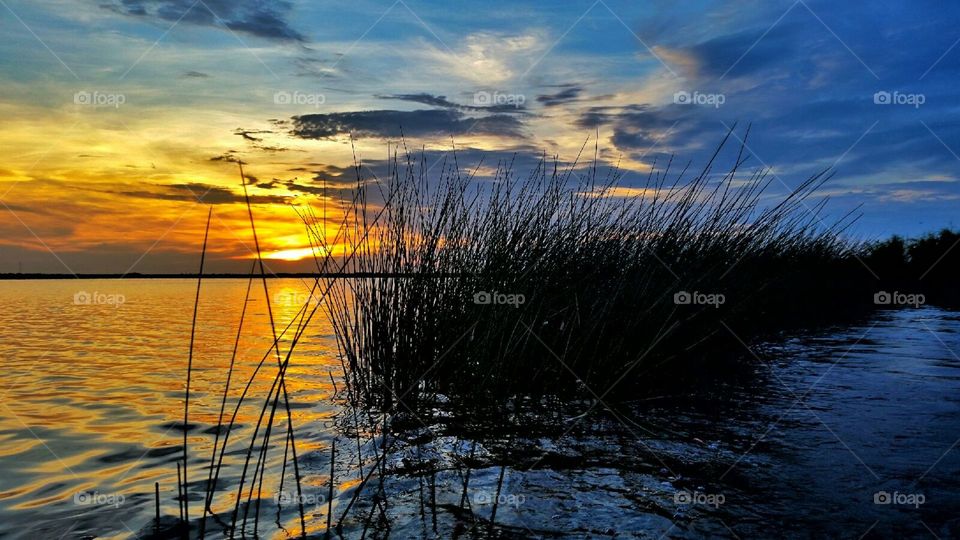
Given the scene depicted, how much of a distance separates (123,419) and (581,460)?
339 cm

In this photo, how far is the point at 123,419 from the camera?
4715 millimetres

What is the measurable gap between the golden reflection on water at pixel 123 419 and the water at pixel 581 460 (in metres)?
0.02

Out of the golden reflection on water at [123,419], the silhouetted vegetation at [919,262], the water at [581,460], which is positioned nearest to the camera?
the water at [581,460]

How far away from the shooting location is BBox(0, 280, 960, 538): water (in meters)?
2.57

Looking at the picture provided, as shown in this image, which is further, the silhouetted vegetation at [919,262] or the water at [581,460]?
the silhouetted vegetation at [919,262]

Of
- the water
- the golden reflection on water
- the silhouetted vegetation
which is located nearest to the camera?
the water

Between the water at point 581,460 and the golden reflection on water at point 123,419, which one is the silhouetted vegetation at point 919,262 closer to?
the water at point 581,460

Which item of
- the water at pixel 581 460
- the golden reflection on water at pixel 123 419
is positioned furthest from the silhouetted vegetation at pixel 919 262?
the golden reflection on water at pixel 123 419

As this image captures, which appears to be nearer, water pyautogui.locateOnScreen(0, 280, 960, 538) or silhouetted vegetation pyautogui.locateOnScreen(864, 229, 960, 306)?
water pyautogui.locateOnScreen(0, 280, 960, 538)

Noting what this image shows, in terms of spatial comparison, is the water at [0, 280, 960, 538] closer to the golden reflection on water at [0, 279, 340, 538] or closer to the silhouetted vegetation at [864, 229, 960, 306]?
the golden reflection on water at [0, 279, 340, 538]

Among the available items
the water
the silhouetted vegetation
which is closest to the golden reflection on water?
the water

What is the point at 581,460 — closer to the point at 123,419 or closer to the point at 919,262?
the point at 123,419

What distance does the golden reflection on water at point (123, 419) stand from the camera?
3.03 meters

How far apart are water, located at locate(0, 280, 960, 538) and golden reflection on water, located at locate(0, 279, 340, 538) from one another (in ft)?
0.06
